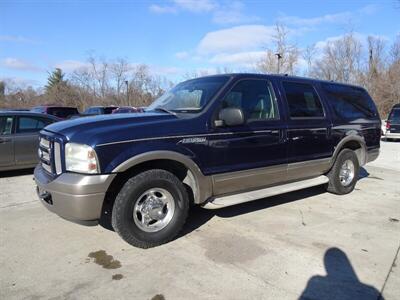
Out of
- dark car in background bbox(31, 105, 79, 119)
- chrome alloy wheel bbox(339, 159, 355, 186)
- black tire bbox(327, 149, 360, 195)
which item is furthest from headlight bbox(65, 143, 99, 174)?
dark car in background bbox(31, 105, 79, 119)

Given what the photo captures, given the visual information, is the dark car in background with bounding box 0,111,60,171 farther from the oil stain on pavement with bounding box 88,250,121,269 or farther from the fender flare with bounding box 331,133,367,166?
the fender flare with bounding box 331,133,367,166

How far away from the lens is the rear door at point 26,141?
8352 mm

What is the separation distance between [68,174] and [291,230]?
2.84 metres

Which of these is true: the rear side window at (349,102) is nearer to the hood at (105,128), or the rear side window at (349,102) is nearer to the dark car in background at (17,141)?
the hood at (105,128)

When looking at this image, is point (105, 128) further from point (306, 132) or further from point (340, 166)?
point (340, 166)

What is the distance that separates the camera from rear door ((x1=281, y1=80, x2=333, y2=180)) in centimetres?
560

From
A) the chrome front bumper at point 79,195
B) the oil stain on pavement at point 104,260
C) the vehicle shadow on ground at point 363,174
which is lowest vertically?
the oil stain on pavement at point 104,260

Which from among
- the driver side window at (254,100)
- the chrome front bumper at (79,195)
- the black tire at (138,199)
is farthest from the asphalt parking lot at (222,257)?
the driver side window at (254,100)

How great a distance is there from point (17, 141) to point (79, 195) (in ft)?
17.5

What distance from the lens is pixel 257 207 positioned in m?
5.92

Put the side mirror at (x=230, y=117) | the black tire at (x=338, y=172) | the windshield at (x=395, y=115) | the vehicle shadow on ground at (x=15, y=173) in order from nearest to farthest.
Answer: the side mirror at (x=230, y=117) < the black tire at (x=338, y=172) < the vehicle shadow on ground at (x=15, y=173) < the windshield at (x=395, y=115)

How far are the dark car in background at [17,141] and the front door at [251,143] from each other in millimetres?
5402

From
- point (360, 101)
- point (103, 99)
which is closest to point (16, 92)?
point (103, 99)

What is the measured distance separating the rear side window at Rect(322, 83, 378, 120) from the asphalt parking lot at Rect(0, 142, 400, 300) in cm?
168
